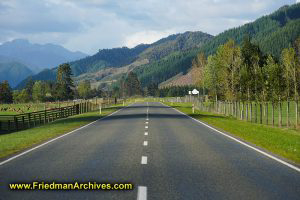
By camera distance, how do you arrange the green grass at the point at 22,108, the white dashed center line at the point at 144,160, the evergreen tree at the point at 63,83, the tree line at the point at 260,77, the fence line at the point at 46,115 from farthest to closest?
the evergreen tree at the point at 63,83
the green grass at the point at 22,108
the tree line at the point at 260,77
the fence line at the point at 46,115
the white dashed center line at the point at 144,160

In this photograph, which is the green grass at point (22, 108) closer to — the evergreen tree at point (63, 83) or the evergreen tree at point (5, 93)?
the evergreen tree at point (63, 83)

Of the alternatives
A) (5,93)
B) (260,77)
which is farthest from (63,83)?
(260,77)

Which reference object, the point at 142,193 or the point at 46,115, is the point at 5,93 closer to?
the point at 46,115

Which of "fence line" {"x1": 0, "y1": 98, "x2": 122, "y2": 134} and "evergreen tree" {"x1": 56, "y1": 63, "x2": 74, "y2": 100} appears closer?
"fence line" {"x1": 0, "y1": 98, "x2": 122, "y2": 134}

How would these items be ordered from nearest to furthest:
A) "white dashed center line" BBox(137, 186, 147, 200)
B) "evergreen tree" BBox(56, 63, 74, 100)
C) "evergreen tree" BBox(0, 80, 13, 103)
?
"white dashed center line" BBox(137, 186, 147, 200)
"evergreen tree" BBox(56, 63, 74, 100)
"evergreen tree" BBox(0, 80, 13, 103)

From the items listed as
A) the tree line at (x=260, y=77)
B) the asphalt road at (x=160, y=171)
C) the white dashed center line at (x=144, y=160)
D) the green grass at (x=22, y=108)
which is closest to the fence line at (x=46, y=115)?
the tree line at (x=260, y=77)

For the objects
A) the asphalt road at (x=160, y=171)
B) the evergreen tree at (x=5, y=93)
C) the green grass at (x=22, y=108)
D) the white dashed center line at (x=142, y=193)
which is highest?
the evergreen tree at (x=5, y=93)

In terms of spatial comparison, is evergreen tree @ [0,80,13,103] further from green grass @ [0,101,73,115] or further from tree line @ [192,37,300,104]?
tree line @ [192,37,300,104]

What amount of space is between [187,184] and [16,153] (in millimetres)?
8225

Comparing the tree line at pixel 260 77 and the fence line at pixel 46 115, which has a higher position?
the tree line at pixel 260 77

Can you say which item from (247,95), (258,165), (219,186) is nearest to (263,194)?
(219,186)

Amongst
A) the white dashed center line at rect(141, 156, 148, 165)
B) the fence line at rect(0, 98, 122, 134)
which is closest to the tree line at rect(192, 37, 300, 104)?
the fence line at rect(0, 98, 122, 134)

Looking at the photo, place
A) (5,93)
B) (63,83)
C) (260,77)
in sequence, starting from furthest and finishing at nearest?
(5,93) → (63,83) → (260,77)

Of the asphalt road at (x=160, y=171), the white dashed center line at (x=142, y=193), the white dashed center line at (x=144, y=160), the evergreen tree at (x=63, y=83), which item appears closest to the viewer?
the white dashed center line at (x=142, y=193)
